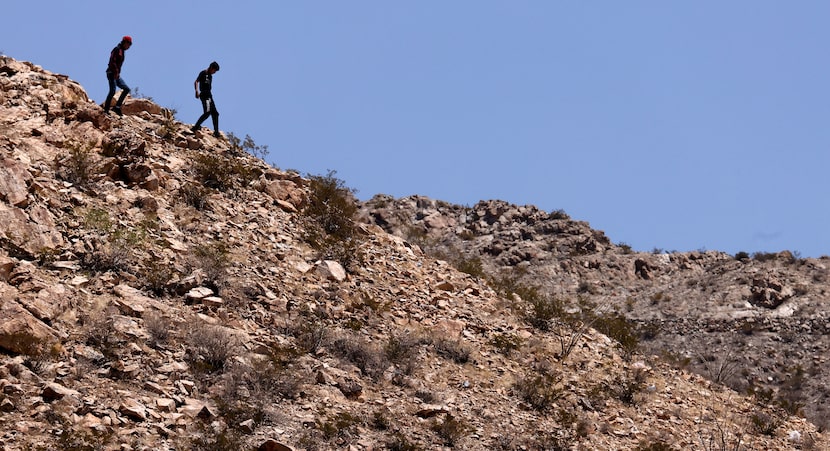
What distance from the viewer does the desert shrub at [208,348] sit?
11332mm

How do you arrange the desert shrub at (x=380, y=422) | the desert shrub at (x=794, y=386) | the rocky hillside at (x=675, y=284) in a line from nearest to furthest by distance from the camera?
the desert shrub at (x=380, y=422) < the desert shrub at (x=794, y=386) < the rocky hillside at (x=675, y=284)

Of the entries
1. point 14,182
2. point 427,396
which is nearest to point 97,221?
point 14,182

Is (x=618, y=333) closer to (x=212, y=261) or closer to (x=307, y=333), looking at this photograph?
(x=307, y=333)

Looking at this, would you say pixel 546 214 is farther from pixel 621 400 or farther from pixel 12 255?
pixel 12 255

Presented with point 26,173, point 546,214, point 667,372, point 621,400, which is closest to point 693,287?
point 546,214

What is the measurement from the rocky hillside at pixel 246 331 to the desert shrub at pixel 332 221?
0.18 feet

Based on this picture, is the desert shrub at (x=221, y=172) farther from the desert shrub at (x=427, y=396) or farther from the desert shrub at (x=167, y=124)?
the desert shrub at (x=427, y=396)

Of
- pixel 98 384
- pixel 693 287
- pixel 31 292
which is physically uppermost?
pixel 693 287

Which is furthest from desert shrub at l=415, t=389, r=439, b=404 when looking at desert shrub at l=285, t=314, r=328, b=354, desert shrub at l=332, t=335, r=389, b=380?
desert shrub at l=285, t=314, r=328, b=354

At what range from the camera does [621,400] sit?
50.8ft

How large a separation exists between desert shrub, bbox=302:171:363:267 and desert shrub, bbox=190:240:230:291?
2.43 meters

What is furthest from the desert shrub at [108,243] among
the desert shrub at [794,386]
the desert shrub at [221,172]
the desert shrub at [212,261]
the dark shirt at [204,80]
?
the desert shrub at [794,386]

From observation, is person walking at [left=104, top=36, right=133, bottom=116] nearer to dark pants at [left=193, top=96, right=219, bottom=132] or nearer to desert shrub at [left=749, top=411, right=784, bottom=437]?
dark pants at [left=193, top=96, right=219, bottom=132]

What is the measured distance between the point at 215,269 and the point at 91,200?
251 cm
